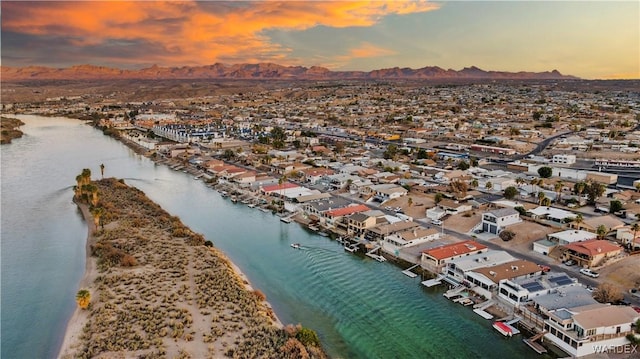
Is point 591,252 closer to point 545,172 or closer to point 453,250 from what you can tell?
point 453,250

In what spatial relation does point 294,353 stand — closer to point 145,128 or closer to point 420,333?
point 420,333

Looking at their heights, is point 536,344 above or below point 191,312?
below

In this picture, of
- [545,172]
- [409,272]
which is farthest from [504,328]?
[545,172]

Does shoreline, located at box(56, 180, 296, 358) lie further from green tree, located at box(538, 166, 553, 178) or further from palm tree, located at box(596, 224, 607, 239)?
green tree, located at box(538, 166, 553, 178)

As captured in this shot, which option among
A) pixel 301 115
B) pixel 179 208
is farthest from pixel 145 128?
pixel 179 208

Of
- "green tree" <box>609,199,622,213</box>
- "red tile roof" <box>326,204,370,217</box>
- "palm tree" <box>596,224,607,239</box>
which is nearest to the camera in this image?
"palm tree" <box>596,224,607,239</box>

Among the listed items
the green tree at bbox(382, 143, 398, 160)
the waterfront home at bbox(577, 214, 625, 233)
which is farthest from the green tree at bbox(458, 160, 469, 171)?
the waterfront home at bbox(577, 214, 625, 233)
